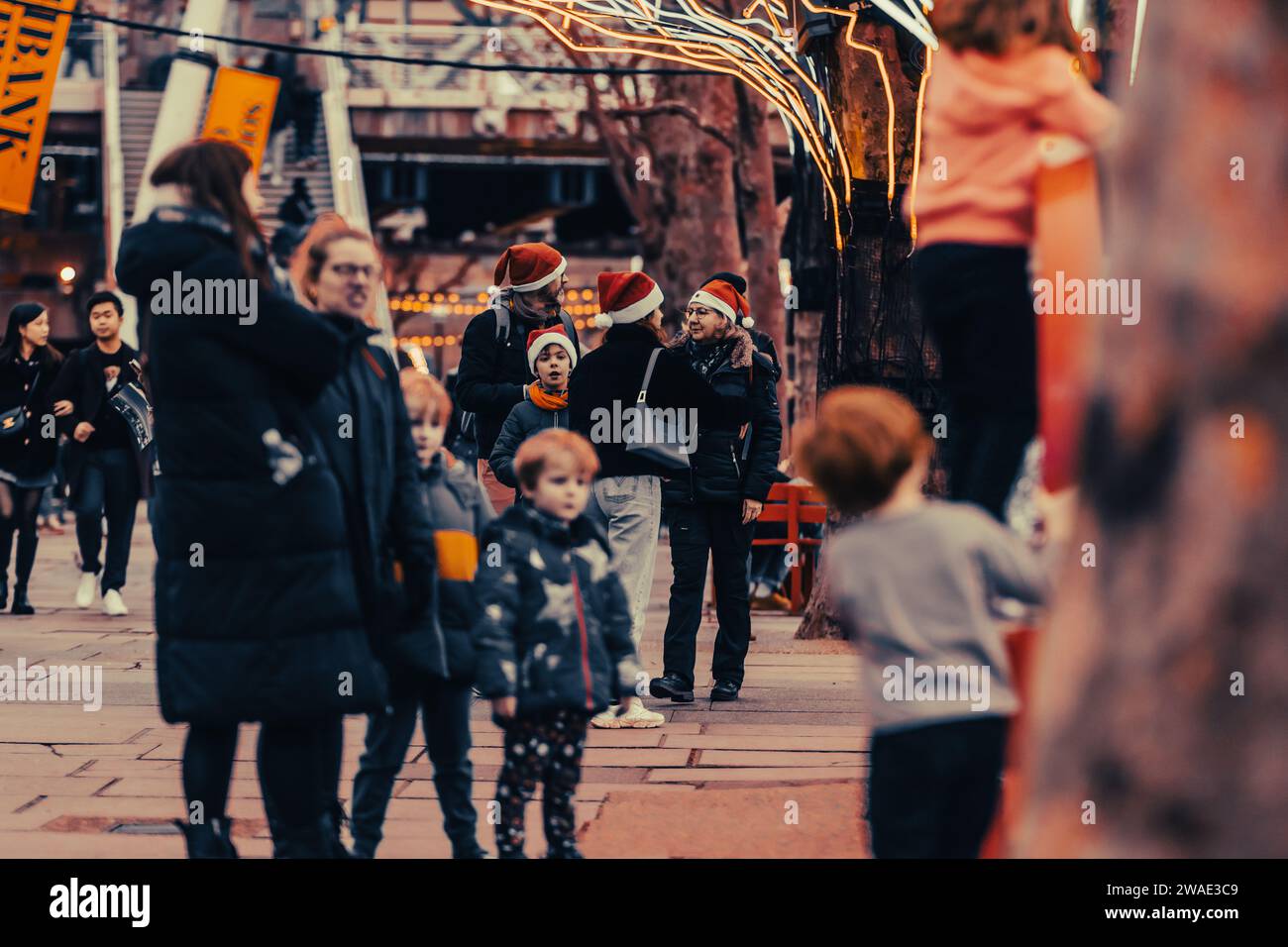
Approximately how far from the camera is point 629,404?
24.9 ft

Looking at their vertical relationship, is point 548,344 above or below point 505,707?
above

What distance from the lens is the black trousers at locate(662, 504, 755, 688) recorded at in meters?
8.12

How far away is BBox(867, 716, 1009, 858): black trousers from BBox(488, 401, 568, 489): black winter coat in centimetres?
412

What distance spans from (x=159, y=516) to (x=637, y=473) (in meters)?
3.25

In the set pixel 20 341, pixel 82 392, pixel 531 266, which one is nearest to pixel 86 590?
pixel 82 392

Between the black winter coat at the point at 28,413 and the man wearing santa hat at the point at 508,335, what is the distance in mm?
4412

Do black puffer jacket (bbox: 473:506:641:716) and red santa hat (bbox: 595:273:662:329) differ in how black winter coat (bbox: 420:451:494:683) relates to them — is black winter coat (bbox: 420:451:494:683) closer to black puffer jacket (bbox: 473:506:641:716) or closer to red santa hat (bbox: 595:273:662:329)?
black puffer jacket (bbox: 473:506:641:716)

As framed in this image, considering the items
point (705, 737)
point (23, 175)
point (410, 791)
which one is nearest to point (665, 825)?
point (410, 791)

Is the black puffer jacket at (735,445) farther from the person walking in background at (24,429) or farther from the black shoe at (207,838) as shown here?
the person walking in background at (24,429)

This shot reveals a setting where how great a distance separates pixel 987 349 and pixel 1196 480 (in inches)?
83.1

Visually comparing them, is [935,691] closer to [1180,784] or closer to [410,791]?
[1180,784]

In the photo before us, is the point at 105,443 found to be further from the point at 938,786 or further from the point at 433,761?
the point at 938,786

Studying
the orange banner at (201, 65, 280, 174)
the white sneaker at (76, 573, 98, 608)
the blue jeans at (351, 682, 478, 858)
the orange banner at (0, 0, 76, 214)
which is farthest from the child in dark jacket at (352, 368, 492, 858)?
the orange banner at (201, 65, 280, 174)

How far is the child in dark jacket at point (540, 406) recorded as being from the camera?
7797 millimetres
